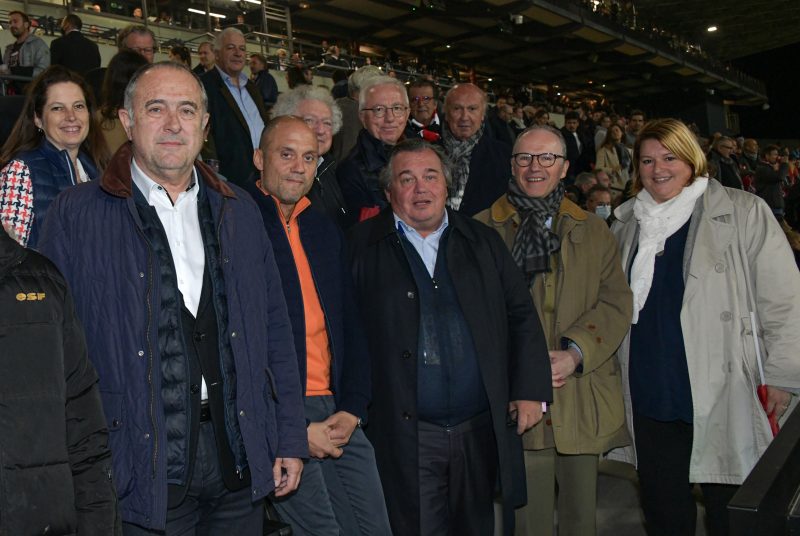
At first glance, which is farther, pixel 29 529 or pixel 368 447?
pixel 368 447

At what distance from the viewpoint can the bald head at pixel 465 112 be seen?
3.71 metres

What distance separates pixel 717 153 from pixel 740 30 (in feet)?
80.4

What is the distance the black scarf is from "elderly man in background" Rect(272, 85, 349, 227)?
0.73m

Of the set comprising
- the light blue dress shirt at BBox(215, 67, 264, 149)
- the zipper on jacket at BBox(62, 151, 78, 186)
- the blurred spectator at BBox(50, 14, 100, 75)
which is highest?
the blurred spectator at BBox(50, 14, 100, 75)

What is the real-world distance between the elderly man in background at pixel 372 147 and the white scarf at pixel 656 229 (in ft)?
3.54

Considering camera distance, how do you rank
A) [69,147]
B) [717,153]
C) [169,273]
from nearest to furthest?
[169,273] < [69,147] < [717,153]

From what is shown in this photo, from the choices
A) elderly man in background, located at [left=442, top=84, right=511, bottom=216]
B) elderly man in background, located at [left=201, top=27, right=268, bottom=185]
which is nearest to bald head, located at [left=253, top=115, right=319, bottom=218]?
elderly man in background, located at [left=442, top=84, right=511, bottom=216]

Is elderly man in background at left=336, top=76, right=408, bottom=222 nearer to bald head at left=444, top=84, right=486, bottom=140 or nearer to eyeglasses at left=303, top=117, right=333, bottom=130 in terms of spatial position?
eyeglasses at left=303, top=117, right=333, bottom=130

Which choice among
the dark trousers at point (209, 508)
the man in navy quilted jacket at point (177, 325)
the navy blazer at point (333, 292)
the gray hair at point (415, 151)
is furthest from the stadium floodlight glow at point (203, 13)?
the dark trousers at point (209, 508)

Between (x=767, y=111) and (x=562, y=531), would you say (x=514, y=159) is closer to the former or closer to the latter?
(x=562, y=531)

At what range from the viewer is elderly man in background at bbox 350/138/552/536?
251cm

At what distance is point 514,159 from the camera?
2.91m

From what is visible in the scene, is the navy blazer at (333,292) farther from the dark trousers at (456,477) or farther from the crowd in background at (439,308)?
the dark trousers at (456,477)

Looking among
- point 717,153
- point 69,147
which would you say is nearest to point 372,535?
point 69,147
